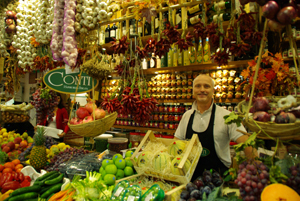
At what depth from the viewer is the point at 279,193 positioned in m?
0.83

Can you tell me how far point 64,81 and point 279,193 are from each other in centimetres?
227

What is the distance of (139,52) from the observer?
192 cm

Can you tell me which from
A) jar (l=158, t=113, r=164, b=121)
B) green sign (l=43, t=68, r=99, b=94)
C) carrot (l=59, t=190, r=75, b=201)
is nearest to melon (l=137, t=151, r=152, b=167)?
carrot (l=59, t=190, r=75, b=201)

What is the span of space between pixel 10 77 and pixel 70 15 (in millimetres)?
2425

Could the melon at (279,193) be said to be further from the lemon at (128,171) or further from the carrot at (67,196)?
the carrot at (67,196)

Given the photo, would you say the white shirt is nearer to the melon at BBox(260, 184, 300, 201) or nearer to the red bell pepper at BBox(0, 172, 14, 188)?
the melon at BBox(260, 184, 300, 201)

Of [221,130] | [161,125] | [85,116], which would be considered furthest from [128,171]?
[161,125]

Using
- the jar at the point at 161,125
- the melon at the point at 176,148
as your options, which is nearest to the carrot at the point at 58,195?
the melon at the point at 176,148

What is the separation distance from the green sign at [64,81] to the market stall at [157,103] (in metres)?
0.01

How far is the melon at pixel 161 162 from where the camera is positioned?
1336mm

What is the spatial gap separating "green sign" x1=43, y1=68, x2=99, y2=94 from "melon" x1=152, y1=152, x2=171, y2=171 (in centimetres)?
132

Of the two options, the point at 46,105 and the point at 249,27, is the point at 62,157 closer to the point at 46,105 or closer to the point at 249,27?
the point at 46,105

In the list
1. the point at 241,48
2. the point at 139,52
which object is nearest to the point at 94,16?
the point at 139,52

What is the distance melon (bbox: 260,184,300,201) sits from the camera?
0.82 m
